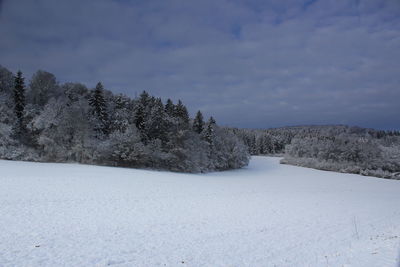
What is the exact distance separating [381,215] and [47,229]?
21982 millimetres

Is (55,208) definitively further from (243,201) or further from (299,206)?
(299,206)

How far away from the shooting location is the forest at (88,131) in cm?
3372

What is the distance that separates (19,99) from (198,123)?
3364cm

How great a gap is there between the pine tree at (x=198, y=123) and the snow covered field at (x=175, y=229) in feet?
106

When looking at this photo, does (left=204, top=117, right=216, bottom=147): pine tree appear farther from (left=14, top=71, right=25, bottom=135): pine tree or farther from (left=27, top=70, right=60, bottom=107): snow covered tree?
(left=14, top=71, right=25, bottom=135): pine tree

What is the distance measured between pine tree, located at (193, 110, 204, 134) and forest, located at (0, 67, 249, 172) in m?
5.64

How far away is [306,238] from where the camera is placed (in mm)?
11109

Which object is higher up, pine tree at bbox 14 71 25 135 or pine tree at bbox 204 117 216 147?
pine tree at bbox 14 71 25 135

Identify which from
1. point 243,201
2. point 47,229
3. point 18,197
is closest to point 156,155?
point 243,201

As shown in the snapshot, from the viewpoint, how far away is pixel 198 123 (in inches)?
2069

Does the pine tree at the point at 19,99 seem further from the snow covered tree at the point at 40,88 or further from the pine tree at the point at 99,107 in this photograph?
the pine tree at the point at 99,107

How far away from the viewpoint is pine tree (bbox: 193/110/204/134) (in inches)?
2046

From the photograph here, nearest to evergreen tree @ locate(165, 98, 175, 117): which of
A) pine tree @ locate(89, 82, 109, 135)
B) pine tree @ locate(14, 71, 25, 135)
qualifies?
pine tree @ locate(89, 82, 109, 135)

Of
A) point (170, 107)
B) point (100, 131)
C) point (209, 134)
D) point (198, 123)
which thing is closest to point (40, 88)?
point (100, 131)
